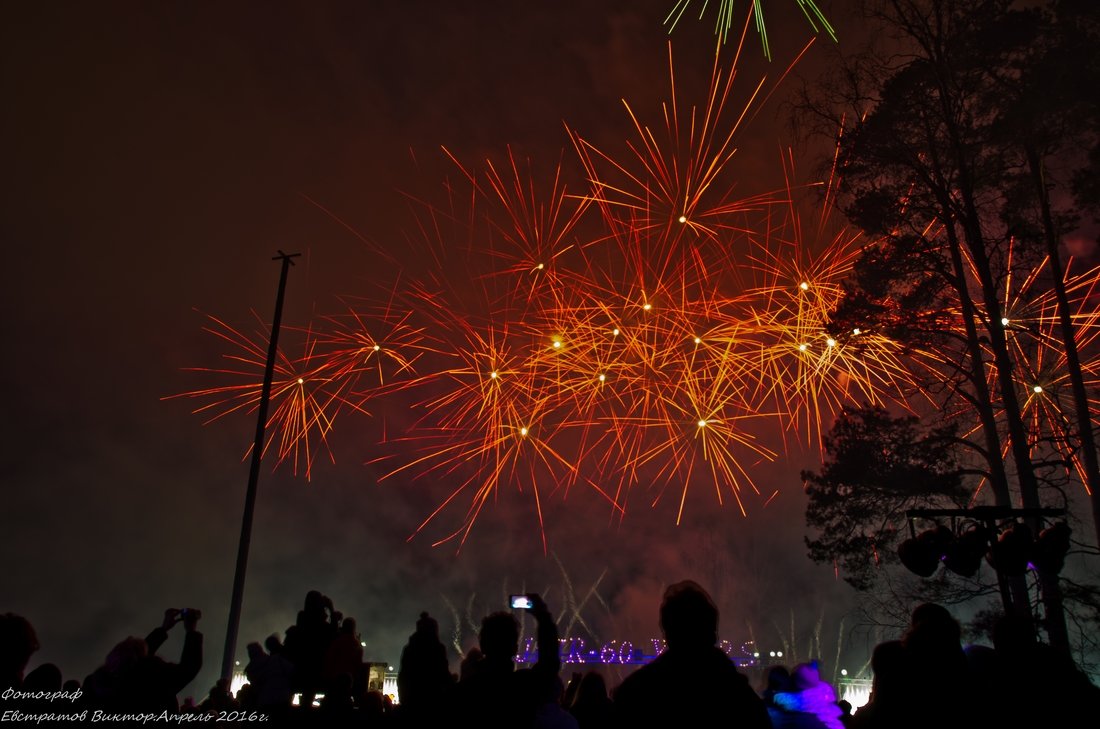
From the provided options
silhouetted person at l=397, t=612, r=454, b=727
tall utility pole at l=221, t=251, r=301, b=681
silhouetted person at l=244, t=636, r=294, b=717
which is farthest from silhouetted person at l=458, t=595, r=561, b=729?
tall utility pole at l=221, t=251, r=301, b=681

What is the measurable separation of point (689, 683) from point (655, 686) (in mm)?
130

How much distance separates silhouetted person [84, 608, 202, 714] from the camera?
5.03m

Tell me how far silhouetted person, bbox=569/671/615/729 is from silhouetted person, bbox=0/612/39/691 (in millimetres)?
3760

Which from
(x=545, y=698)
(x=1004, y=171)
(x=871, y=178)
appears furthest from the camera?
(x=871, y=178)

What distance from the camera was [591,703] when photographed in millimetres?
6051

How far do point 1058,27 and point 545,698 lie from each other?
49.2 ft

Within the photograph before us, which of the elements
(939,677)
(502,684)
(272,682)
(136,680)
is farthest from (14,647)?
(939,677)

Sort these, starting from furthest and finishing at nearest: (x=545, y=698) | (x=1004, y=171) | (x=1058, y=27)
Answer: (x=1004, y=171) < (x=1058, y=27) < (x=545, y=698)

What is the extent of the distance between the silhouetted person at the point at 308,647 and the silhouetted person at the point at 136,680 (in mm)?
2251

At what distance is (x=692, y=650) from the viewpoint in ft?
9.54

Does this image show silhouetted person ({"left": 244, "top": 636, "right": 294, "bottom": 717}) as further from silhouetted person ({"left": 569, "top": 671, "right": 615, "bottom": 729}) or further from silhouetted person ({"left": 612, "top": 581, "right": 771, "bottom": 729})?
silhouetted person ({"left": 612, "top": 581, "right": 771, "bottom": 729})

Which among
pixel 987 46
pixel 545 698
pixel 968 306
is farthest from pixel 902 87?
pixel 545 698

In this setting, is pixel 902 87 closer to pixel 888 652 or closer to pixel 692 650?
pixel 888 652

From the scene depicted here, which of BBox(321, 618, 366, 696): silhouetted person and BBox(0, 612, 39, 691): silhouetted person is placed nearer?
BBox(0, 612, 39, 691): silhouetted person
